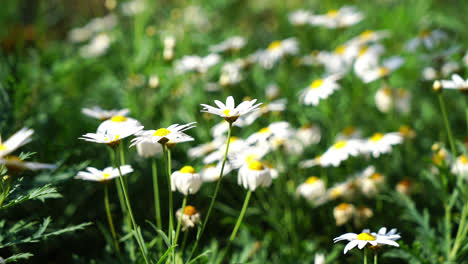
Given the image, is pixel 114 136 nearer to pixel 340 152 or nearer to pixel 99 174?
pixel 99 174

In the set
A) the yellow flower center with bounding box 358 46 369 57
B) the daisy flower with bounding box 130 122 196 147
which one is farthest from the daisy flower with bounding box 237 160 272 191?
the yellow flower center with bounding box 358 46 369 57

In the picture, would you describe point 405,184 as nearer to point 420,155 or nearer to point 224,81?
point 420,155

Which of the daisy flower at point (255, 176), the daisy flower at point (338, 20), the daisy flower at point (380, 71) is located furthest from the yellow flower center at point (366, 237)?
the daisy flower at point (338, 20)

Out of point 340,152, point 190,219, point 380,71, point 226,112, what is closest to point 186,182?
point 190,219

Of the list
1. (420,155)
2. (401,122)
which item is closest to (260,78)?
(401,122)

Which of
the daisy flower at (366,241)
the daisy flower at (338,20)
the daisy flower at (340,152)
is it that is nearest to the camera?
the daisy flower at (366,241)

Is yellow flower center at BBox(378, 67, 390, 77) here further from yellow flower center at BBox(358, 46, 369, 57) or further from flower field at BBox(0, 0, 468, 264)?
yellow flower center at BBox(358, 46, 369, 57)

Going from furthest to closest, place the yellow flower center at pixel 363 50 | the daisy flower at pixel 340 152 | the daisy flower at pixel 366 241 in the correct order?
the yellow flower center at pixel 363 50 < the daisy flower at pixel 340 152 < the daisy flower at pixel 366 241

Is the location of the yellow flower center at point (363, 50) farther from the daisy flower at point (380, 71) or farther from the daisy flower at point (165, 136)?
the daisy flower at point (165, 136)
